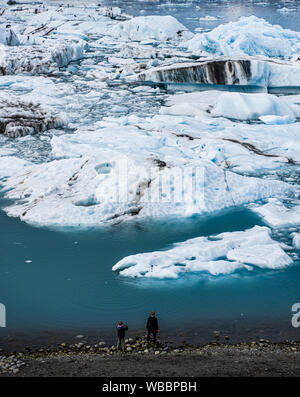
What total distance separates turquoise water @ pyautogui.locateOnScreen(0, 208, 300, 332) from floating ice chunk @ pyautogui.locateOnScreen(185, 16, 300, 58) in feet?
78.5

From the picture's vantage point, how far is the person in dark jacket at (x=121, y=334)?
734cm

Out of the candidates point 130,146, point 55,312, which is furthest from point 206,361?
point 130,146

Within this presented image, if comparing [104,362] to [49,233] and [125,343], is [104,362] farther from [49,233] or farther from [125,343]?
[49,233]

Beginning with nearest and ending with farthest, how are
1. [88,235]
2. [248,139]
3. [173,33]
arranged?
[88,235]
[248,139]
[173,33]

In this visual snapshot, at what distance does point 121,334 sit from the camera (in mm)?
7414

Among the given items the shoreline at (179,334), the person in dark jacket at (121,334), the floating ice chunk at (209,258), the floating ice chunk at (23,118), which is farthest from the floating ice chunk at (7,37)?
the person in dark jacket at (121,334)

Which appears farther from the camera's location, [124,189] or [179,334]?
[124,189]

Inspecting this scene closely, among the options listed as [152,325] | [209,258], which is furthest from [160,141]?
[152,325]

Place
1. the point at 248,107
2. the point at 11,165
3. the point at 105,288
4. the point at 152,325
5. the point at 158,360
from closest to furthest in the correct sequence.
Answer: the point at 158,360 < the point at 152,325 < the point at 105,288 < the point at 11,165 < the point at 248,107

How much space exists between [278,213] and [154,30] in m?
31.5

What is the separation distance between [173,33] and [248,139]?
2551 cm

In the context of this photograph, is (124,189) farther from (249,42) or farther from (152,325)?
(249,42)

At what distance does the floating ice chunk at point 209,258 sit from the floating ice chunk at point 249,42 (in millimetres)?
23708
